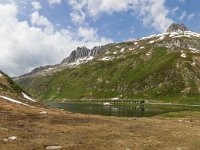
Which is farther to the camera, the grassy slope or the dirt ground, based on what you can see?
the grassy slope

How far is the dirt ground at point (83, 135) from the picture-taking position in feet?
131

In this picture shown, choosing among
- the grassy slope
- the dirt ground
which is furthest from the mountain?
the dirt ground

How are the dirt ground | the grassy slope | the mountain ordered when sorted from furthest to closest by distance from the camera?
1. the grassy slope
2. the mountain
3. the dirt ground

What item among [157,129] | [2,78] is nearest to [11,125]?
[157,129]

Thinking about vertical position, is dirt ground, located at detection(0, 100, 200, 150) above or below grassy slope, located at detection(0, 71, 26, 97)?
below

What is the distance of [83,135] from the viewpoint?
151 ft

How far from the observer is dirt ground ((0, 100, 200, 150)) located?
4006 cm

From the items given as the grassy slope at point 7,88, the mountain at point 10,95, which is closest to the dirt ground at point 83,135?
the mountain at point 10,95

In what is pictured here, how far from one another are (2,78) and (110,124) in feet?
201

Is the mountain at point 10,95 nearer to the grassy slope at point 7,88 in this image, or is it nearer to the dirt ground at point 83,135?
the grassy slope at point 7,88

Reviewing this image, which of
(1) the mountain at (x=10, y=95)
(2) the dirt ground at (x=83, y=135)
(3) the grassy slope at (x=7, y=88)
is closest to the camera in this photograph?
(2) the dirt ground at (x=83, y=135)

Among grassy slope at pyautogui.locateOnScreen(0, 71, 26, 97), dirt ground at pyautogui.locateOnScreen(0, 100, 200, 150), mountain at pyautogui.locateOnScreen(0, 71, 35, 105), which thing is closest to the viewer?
dirt ground at pyautogui.locateOnScreen(0, 100, 200, 150)

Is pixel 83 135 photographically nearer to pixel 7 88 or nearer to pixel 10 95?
pixel 10 95

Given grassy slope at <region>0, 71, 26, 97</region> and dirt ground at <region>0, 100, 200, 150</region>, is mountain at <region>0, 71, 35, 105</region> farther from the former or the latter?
dirt ground at <region>0, 100, 200, 150</region>
